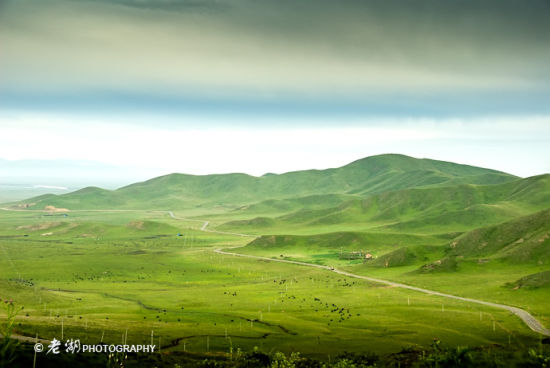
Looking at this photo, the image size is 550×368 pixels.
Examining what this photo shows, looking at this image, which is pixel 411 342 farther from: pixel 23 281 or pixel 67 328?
pixel 23 281

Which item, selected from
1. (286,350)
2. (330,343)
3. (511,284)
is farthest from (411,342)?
(511,284)

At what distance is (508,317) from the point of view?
132m

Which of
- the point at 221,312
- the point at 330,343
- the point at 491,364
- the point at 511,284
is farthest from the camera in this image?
the point at 511,284

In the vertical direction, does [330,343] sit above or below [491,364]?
below

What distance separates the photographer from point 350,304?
159 m

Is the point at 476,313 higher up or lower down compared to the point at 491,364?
lower down

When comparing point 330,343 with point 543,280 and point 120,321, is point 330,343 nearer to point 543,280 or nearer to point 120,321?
point 120,321

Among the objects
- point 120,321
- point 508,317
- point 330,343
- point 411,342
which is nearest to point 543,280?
point 508,317

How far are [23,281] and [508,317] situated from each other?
191 meters

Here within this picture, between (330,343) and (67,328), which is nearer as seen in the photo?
(67,328)

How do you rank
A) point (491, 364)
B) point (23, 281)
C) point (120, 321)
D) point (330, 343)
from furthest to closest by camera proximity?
point (23, 281) → point (120, 321) → point (330, 343) → point (491, 364)

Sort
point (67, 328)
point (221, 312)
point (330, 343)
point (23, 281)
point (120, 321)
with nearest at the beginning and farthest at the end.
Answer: point (67, 328) < point (330, 343) < point (120, 321) < point (221, 312) < point (23, 281)

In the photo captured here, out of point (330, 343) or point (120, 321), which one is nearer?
point (330, 343)

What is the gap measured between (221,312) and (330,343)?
157 feet
